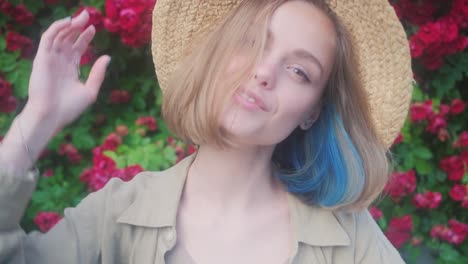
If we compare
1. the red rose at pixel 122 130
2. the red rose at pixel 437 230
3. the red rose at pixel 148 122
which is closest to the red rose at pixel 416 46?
the red rose at pixel 437 230

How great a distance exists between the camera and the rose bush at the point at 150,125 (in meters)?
2.09

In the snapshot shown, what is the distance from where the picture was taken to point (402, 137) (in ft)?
7.53

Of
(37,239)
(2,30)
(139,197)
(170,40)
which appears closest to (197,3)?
(170,40)

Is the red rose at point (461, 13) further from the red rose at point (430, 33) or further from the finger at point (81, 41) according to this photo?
the finger at point (81, 41)

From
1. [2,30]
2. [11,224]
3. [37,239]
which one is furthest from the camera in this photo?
[2,30]

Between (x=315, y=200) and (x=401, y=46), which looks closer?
(x=401, y=46)

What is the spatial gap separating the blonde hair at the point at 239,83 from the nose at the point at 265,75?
0.02 meters

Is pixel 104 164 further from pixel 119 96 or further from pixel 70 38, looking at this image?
pixel 70 38

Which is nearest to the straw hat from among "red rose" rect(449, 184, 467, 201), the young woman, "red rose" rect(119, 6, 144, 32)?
the young woman

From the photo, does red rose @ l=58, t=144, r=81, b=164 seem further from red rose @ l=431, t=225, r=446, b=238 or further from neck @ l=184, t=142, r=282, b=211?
red rose @ l=431, t=225, r=446, b=238

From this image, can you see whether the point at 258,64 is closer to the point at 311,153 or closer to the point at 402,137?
the point at 311,153

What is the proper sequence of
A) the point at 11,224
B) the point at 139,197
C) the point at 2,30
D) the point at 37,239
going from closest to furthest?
the point at 11,224 < the point at 37,239 < the point at 139,197 < the point at 2,30

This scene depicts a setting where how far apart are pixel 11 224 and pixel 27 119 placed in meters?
0.19

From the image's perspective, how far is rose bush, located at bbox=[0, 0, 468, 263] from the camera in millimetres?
2090
